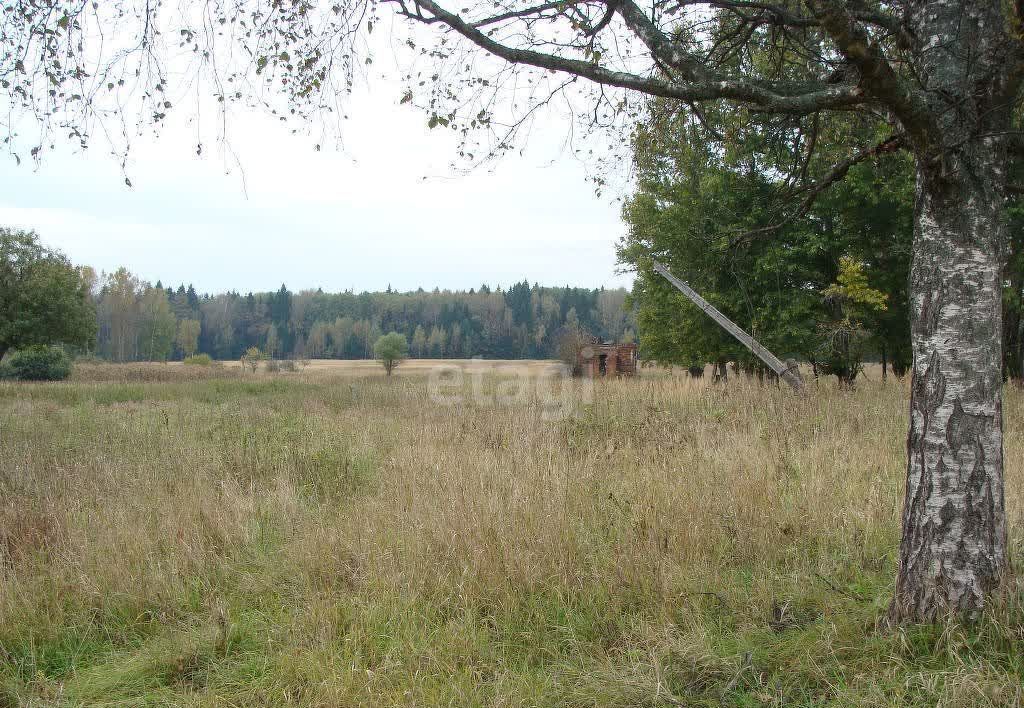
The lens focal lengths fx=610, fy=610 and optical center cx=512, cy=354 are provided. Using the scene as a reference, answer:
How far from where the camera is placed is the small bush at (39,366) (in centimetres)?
3450

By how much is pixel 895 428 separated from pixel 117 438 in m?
10.8

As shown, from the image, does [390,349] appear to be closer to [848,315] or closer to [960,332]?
[848,315]

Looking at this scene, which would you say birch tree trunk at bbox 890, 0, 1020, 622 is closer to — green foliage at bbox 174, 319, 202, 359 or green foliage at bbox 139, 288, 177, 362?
green foliage at bbox 139, 288, 177, 362

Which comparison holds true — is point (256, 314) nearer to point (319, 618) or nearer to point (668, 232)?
point (668, 232)

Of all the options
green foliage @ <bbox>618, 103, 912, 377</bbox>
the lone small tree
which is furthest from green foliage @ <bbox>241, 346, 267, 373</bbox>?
green foliage @ <bbox>618, 103, 912, 377</bbox>

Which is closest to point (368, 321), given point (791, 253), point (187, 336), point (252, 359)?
point (187, 336)

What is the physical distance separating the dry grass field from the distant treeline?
75906 mm

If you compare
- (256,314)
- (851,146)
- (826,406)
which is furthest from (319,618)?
(256,314)

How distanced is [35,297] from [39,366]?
30.8 feet

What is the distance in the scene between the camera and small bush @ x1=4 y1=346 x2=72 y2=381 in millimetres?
34500

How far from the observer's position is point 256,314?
10325 centimetres

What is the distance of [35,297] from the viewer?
27734 millimetres

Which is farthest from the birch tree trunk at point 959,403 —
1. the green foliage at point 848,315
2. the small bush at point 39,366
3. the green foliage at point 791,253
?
the small bush at point 39,366

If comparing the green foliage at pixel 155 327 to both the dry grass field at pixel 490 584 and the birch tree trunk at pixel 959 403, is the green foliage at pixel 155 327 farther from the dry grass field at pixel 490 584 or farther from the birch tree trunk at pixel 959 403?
the birch tree trunk at pixel 959 403
